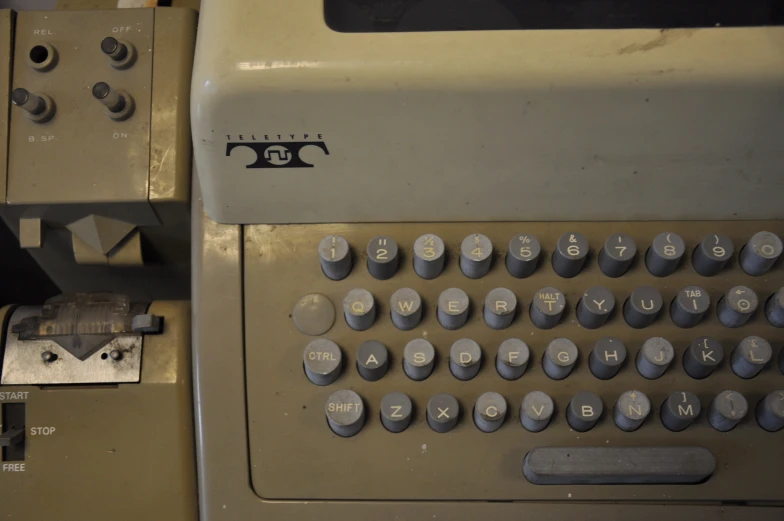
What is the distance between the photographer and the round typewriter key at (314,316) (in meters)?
0.67

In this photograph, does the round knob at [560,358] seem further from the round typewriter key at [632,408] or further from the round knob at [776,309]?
the round knob at [776,309]

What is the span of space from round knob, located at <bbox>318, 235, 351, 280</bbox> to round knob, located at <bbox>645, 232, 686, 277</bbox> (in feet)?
0.98

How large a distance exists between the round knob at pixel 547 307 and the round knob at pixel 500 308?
0.07ft

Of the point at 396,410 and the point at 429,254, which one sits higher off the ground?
the point at 429,254

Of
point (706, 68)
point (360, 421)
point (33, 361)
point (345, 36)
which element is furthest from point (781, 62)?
point (33, 361)

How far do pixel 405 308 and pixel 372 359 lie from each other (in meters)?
0.06

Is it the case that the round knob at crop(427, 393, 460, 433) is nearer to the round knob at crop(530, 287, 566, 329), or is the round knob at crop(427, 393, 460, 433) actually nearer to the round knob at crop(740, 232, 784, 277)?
the round knob at crop(530, 287, 566, 329)

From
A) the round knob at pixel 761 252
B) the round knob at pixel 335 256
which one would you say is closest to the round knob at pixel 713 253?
the round knob at pixel 761 252

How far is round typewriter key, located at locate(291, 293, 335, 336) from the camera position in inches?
26.3

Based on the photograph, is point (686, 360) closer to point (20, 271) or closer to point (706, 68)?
point (706, 68)

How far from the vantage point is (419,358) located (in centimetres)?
64

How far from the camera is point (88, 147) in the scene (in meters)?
0.72

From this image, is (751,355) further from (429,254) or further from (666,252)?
(429,254)

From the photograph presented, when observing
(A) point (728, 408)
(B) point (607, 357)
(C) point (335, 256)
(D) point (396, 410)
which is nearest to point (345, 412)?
(D) point (396, 410)
